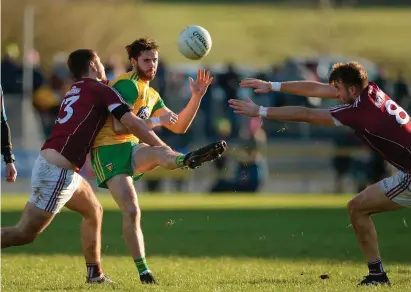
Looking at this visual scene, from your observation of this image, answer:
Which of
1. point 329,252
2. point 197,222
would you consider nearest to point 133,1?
Result: point 197,222

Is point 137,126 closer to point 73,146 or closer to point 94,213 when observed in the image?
point 73,146

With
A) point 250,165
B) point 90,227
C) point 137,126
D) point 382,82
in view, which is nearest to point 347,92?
point 137,126

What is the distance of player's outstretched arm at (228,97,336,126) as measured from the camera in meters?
10.0

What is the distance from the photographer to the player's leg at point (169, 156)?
9.81 metres

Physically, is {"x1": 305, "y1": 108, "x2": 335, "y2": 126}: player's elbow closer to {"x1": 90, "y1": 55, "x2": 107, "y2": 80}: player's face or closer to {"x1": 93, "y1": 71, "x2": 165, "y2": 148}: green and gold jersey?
{"x1": 93, "y1": 71, "x2": 165, "y2": 148}: green and gold jersey

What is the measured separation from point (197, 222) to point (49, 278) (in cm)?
704

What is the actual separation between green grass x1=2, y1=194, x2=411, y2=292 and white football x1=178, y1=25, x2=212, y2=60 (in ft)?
7.50

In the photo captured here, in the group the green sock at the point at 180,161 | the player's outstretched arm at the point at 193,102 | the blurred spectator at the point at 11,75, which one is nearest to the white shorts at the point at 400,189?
the green sock at the point at 180,161

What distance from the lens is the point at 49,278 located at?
10711mm

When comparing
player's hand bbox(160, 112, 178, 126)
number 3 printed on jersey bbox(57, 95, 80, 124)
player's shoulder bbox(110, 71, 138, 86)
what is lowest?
player's hand bbox(160, 112, 178, 126)

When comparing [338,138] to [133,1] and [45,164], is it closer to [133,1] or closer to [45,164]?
[45,164]

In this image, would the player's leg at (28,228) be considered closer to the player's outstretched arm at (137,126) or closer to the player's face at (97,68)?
the player's outstretched arm at (137,126)

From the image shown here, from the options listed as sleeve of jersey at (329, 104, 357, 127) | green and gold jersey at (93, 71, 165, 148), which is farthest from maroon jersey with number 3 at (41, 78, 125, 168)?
sleeve of jersey at (329, 104, 357, 127)

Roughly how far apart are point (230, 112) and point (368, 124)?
15942 mm
